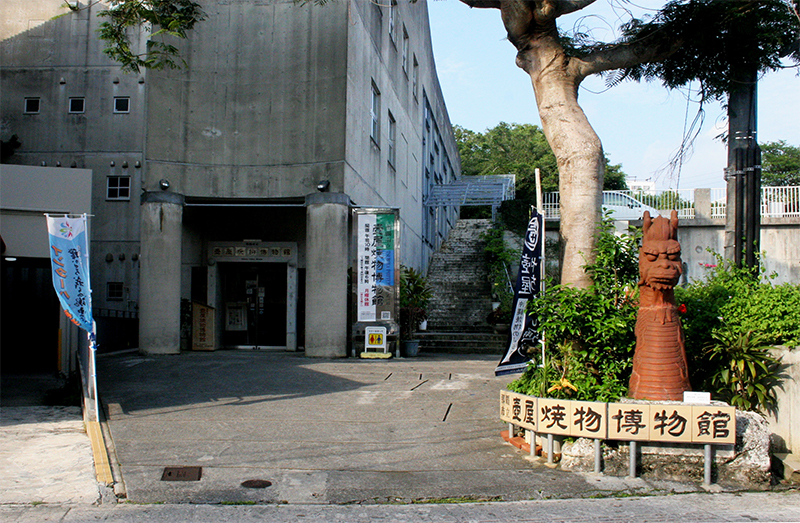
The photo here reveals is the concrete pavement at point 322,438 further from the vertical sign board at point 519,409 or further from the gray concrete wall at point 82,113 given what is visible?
the gray concrete wall at point 82,113

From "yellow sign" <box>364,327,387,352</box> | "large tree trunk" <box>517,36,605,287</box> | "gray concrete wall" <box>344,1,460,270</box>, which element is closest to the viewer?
"large tree trunk" <box>517,36,605,287</box>

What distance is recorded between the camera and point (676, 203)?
24.4 m

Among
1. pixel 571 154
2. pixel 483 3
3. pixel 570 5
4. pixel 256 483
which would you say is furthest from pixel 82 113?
pixel 256 483

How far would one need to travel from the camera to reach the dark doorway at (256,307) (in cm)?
1814

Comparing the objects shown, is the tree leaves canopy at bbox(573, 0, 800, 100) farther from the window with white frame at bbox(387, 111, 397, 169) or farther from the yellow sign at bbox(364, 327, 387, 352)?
the window with white frame at bbox(387, 111, 397, 169)

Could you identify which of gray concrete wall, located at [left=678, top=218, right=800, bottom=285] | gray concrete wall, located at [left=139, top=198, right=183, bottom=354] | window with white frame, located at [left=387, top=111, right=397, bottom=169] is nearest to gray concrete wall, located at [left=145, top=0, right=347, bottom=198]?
gray concrete wall, located at [left=139, top=198, right=183, bottom=354]

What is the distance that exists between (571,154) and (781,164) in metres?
42.4

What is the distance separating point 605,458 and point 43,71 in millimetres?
23428

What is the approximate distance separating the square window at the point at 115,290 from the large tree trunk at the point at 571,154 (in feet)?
60.1

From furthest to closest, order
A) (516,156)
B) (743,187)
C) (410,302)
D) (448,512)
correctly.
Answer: (516,156) → (410,302) → (743,187) → (448,512)

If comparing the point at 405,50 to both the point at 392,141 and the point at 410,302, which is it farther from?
the point at 410,302

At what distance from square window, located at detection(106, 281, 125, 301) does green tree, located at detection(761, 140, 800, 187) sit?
38514 millimetres

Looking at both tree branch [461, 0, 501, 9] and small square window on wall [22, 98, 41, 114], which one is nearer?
tree branch [461, 0, 501, 9]

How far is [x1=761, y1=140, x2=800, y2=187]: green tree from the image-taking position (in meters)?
43.0
